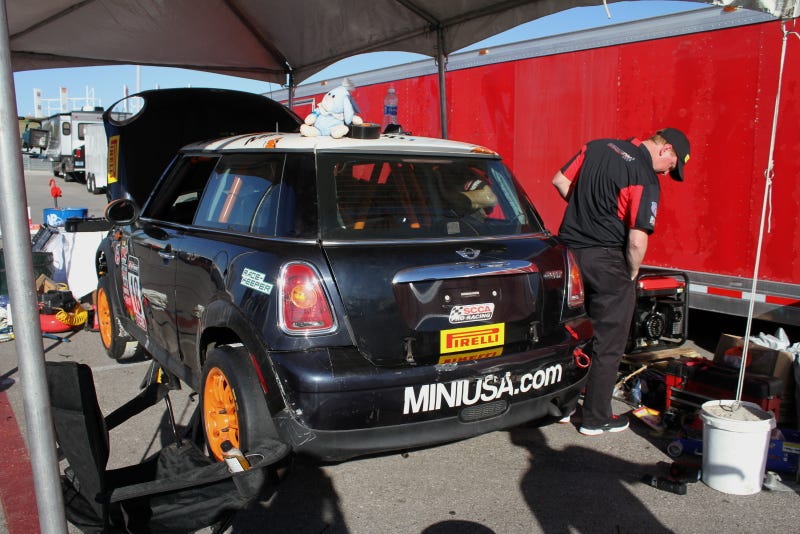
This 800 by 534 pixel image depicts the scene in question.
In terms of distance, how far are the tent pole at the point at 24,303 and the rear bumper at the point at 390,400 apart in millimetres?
1111

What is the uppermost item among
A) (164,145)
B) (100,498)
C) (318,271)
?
(164,145)

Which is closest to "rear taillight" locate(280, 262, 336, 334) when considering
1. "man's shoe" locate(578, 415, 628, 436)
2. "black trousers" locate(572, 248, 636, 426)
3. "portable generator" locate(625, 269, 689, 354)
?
"black trousers" locate(572, 248, 636, 426)

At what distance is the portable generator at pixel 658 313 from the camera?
16.5 ft

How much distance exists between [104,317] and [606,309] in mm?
4196

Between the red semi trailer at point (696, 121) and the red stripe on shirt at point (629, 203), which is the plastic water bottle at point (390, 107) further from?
the red stripe on shirt at point (629, 203)

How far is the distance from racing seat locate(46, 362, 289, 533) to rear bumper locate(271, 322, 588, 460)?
0.60 feet

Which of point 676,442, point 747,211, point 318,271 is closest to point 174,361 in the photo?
point 318,271

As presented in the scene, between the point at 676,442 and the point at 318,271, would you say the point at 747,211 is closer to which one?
the point at 676,442

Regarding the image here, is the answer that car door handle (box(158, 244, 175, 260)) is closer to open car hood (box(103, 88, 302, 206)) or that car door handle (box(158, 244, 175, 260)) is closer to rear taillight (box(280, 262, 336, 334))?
rear taillight (box(280, 262, 336, 334))

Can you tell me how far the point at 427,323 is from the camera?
9.62ft

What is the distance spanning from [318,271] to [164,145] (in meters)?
4.32

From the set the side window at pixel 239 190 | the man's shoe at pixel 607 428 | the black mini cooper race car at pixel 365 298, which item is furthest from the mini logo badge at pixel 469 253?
the man's shoe at pixel 607 428

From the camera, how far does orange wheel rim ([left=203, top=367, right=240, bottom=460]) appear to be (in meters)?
3.10

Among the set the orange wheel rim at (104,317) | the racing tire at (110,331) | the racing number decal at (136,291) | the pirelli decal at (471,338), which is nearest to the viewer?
the pirelli decal at (471,338)
